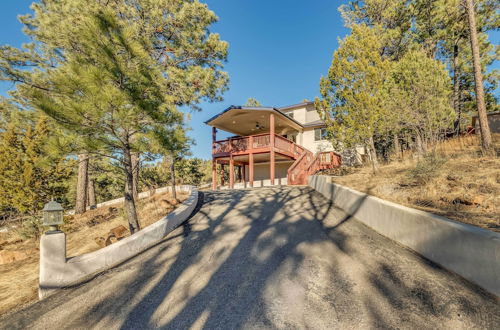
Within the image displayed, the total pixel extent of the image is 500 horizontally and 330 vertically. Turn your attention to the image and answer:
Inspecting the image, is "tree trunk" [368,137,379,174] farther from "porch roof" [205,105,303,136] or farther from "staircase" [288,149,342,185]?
"porch roof" [205,105,303,136]

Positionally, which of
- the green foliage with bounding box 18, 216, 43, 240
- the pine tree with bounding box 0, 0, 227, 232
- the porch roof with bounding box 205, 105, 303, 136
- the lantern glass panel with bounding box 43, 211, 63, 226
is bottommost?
the green foliage with bounding box 18, 216, 43, 240

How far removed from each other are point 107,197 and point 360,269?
34.8 meters

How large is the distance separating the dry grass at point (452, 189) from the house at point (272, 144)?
672 cm

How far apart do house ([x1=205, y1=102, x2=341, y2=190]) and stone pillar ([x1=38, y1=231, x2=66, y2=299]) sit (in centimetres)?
1005

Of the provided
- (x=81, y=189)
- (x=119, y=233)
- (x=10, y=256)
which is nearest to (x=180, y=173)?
(x=81, y=189)

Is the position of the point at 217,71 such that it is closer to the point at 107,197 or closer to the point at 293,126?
the point at 293,126

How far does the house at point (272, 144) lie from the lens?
13570 millimetres

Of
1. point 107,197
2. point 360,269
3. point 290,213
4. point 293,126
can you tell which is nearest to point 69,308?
point 360,269

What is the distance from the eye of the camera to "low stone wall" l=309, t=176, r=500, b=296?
233 cm

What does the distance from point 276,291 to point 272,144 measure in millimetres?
11437

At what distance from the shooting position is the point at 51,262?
3.46 m

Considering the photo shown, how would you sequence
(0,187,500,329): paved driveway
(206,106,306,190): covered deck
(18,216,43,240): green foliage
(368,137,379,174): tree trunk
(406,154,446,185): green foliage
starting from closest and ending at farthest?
1. (0,187,500,329): paved driveway
2. (406,154,446,185): green foliage
3. (18,216,43,240): green foliage
4. (368,137,379,174): tree trunk
5. (206,106,306,190): covered deck

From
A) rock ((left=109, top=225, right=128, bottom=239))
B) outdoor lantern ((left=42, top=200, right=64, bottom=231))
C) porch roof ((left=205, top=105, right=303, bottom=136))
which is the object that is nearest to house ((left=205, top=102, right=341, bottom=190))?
porch roof ((left=205, top=105, right=303, bottom=136))

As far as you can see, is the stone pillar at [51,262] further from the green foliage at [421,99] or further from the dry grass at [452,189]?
the green foliage at [421,99]
